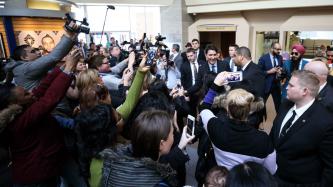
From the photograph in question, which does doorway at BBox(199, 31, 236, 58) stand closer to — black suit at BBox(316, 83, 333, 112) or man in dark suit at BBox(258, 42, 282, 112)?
man in dark suit at BBox(258, 42, 282, 112)

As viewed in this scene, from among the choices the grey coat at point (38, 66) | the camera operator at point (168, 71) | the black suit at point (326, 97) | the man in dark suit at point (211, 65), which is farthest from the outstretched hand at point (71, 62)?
the camera operator at point (168, 71)

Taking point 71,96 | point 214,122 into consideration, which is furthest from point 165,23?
point 214,122

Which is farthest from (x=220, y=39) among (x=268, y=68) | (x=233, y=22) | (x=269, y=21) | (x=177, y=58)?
(x=268, y=68)

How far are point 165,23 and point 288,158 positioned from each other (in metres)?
9.73

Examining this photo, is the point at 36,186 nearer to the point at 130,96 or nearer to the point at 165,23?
the point at 130,96

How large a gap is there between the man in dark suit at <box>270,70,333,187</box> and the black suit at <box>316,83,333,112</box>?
0.48 m

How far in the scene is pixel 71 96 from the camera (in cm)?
259

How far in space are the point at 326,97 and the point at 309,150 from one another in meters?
0.82

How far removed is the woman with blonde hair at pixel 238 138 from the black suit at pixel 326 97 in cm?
100

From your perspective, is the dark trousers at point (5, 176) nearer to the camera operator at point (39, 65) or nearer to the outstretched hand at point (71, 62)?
the camera operator at point (39, 65)

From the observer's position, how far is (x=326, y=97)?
2408 mm

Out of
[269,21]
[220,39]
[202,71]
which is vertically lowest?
[202,71]

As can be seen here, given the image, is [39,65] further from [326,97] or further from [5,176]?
[326,97]

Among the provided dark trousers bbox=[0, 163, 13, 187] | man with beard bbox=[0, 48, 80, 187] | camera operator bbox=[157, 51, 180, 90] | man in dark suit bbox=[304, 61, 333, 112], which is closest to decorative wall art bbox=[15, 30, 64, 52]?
camera operator bbox=[157, 51, 180, 90]
